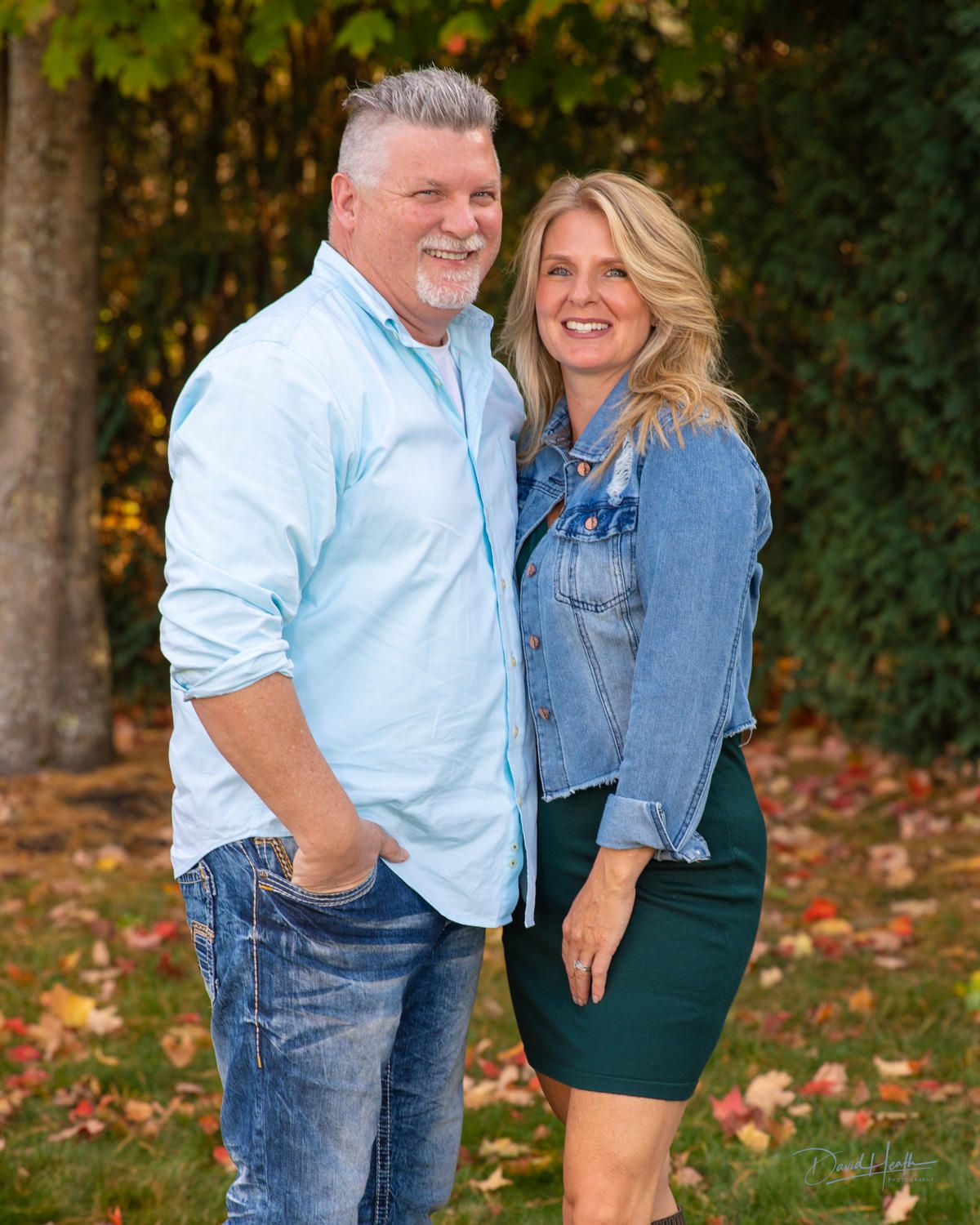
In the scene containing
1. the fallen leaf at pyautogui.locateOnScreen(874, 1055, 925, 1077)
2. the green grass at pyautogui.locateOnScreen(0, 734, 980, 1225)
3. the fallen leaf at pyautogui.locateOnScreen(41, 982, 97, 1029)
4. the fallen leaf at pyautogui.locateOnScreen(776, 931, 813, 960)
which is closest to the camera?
the green grass at pyautogui.locateOnScreen(0, 734, 980, 1225)

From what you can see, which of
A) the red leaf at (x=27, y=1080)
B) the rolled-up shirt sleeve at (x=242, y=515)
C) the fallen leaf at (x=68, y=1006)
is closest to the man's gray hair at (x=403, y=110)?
the rolled-up shirt sleeve at (x=242, y=515)

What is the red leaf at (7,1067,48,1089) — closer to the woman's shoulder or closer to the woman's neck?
the woman's neck

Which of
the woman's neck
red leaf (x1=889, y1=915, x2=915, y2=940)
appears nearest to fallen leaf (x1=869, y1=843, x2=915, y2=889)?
red leaf (x1=889, y1=915, x2=915, y2=940)

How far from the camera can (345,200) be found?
7.41ft

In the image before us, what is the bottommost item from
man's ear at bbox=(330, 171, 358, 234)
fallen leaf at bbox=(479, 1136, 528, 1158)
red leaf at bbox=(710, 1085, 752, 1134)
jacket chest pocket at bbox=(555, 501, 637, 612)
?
fallen leaf at bbox=(479, 1136, 528, 1158)

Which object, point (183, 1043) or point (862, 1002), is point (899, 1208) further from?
point (183, 1043)

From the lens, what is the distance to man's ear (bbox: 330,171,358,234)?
7.35 ft

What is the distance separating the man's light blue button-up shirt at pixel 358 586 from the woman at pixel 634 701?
104 mm

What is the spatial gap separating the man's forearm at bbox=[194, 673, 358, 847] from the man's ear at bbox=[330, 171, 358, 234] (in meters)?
0.84

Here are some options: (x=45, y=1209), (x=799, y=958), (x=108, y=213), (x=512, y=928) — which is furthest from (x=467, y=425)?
(x=108, y=213)

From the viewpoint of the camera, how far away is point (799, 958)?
176 inches

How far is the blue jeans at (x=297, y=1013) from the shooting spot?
2027 mm

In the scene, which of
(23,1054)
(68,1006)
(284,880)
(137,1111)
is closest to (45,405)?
(68,1006)

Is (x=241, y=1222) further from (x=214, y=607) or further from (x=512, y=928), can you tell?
(x=214, y=607)
